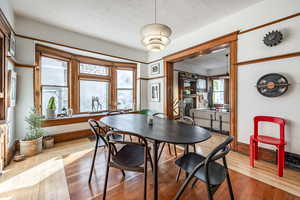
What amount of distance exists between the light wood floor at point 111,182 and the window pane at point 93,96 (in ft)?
Result: 6.35

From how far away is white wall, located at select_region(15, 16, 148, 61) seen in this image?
271 cm

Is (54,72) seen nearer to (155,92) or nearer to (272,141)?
(155,92)

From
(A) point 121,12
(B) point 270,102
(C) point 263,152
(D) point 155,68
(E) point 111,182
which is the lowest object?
(E) point 111,182

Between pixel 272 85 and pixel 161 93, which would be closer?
pixel 272 85

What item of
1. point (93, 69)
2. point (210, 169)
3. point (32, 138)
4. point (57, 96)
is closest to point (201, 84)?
point (93, 69)

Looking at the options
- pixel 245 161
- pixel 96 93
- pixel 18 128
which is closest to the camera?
pixel 245 161

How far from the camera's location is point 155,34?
5.18 feet

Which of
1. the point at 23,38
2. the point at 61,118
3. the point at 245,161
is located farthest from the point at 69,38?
the point at 245,161

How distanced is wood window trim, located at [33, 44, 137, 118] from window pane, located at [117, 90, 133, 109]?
0.52 feet

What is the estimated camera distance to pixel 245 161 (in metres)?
2.32

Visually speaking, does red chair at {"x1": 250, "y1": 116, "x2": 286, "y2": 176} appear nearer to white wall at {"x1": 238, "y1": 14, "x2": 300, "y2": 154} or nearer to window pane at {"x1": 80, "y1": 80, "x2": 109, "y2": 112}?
white wall at {"x1": 238, "y1": 14, "x2": 300, "y2": 154}

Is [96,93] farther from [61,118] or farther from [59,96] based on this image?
[61,118]

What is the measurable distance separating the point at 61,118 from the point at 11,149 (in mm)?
1029

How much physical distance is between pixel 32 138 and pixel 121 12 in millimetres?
3140
